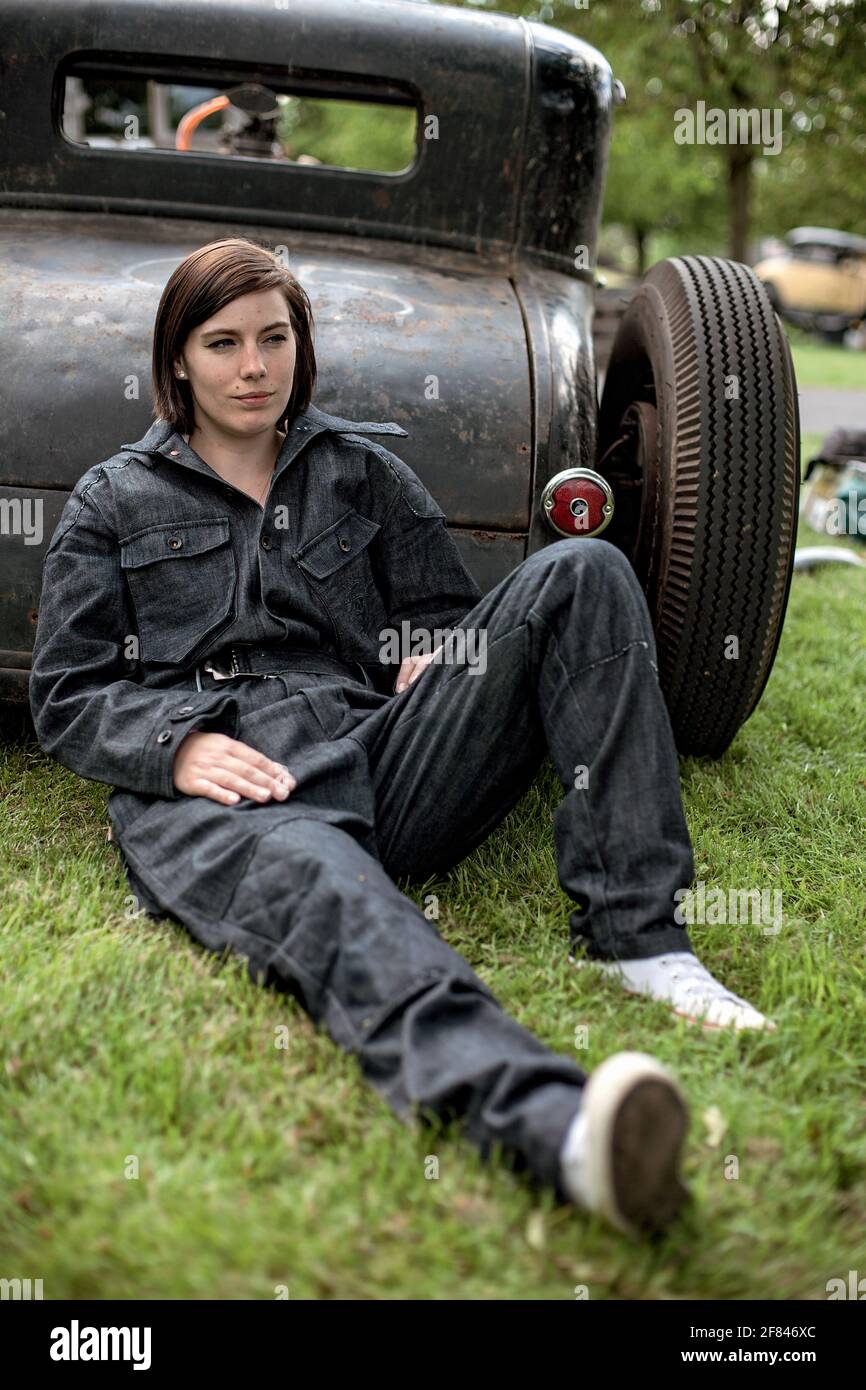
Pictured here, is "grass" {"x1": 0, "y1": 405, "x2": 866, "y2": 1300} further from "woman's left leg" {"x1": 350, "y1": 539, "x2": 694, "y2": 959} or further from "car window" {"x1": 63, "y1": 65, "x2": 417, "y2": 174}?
"car window" {"x1": 63, "y1": 65, "x2": 417, "y2": 174}

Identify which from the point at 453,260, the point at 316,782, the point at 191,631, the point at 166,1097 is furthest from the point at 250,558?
the point at 453,260

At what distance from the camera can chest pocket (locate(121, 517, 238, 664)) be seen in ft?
7.91

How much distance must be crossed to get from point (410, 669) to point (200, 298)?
2.59 ft

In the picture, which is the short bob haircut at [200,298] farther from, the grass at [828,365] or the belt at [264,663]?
the grass at [828,365]

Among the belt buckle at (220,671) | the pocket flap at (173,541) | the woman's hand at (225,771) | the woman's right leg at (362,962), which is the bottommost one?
the woman's right leg at (362,962)

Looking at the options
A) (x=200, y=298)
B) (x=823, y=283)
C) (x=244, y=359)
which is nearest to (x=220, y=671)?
(x=244, y=359)

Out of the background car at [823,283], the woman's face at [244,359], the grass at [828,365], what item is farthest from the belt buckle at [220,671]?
the background car at [823,283]

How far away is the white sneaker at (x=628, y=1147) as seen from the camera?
1.51m

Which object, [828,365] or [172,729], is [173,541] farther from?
[828,365]

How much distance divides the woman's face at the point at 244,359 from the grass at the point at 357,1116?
0.94 m

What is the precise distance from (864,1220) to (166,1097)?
3.12 feet

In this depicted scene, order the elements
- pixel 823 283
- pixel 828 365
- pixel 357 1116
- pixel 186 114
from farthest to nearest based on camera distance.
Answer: pixel 823 283 → pixel 828 365 → pixel 186 114 → pixel 357 1116

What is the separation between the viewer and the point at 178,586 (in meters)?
2.43

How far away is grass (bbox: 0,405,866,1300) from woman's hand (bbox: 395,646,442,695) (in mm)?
417
